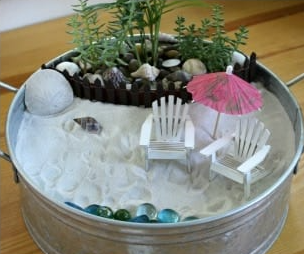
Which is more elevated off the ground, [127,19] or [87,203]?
[127,19]

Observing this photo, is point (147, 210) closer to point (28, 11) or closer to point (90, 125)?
point (90, 125)

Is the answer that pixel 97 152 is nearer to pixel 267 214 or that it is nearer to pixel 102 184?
pixel 102 184

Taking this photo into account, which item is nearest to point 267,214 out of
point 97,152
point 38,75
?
point 97,152

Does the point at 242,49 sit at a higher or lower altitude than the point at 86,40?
lower

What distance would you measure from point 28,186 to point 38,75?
0.19m

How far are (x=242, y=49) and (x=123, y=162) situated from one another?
0.37m

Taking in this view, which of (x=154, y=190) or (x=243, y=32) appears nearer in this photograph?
(x=154, y=190)

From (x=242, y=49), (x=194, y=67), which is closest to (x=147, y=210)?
(x=194, y=67)

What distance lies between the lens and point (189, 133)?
2.20ft

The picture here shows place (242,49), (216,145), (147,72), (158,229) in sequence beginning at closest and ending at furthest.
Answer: (158,229) < (216,145) < (147,72) < (242,49)

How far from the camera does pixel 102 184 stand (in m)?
0.66

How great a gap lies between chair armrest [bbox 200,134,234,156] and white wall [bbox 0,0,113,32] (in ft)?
1.65

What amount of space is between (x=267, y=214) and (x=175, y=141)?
143mm

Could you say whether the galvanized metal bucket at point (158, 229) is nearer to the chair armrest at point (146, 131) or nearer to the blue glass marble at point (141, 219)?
the blue glass marble at point (141, 219)
